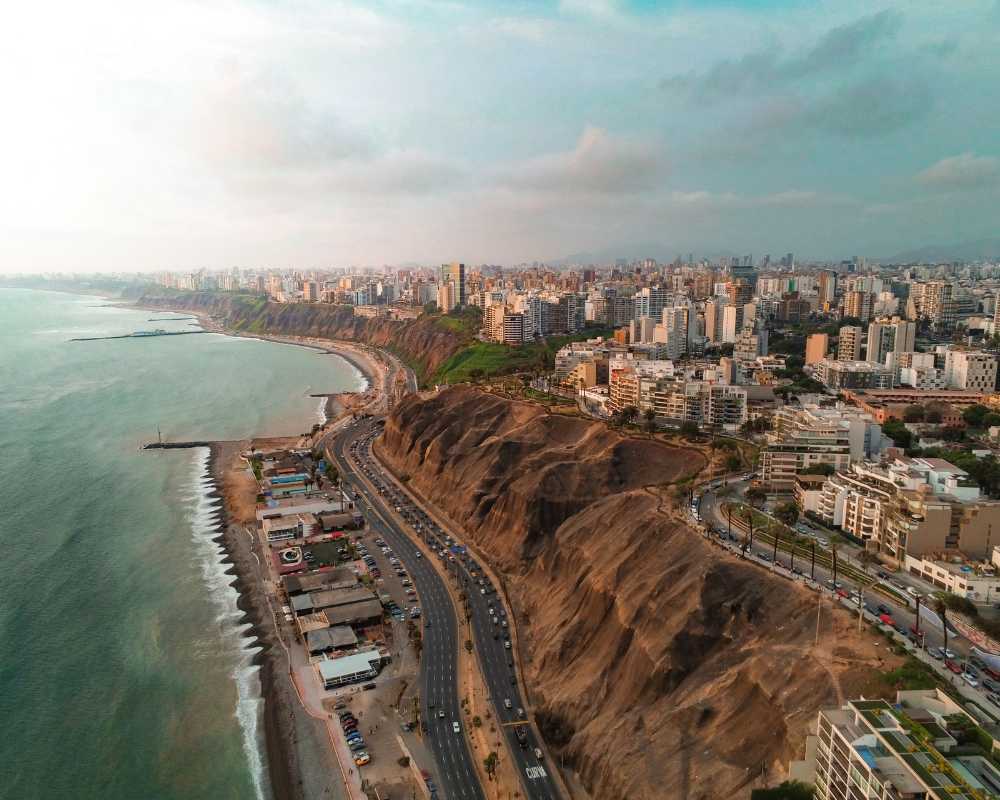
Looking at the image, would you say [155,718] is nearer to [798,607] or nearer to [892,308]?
[798,607]

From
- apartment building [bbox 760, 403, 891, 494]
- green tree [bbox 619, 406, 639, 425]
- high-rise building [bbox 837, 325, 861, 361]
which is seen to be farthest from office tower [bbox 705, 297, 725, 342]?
apartment building [bbox 760, 403, 891, 494]

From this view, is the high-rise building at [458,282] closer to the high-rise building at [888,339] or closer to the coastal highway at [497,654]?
the high-rise building at [888,339]

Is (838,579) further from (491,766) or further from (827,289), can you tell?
(827,289)

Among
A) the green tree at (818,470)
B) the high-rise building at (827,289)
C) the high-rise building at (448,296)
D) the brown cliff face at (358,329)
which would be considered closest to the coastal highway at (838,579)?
the green tree at (818,470)

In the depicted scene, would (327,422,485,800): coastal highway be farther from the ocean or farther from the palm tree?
the palm tree

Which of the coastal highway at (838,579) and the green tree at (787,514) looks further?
the green tree at (787,514)

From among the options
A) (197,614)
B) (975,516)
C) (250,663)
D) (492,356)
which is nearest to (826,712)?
(975,516)

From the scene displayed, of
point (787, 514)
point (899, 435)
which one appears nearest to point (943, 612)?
point (787, 514)
